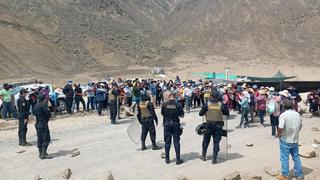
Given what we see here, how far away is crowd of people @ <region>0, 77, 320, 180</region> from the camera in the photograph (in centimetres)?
1090

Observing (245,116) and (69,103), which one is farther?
(69,103)

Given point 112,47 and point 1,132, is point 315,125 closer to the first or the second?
point 1,132

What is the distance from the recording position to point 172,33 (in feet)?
296

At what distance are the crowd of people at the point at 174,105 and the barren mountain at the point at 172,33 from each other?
35.2 metres

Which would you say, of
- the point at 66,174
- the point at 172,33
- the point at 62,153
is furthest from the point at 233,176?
the point at 172,33

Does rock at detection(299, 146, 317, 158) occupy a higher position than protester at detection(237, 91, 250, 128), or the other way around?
protester at detection(237, 91, 250, 128)

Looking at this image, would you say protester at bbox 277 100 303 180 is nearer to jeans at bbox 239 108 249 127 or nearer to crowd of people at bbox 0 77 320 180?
crowd of people at bbox 0 77 320 180

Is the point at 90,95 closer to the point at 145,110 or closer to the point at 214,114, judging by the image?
the point at 145,110

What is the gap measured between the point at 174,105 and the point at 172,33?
8009 centimetres

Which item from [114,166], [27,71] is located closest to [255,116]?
[114,166]

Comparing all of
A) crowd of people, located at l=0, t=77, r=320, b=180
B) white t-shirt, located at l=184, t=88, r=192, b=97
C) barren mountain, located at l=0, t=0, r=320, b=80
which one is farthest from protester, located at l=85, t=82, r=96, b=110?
barren mountain, located at l=0, t=0, r=320, b=80

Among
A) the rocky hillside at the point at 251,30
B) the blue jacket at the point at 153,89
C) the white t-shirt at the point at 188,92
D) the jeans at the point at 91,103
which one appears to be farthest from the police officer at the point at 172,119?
the rocky hillside at the point at 251,30

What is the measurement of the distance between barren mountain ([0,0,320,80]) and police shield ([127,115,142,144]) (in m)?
43.4

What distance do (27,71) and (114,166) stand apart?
149 ft
